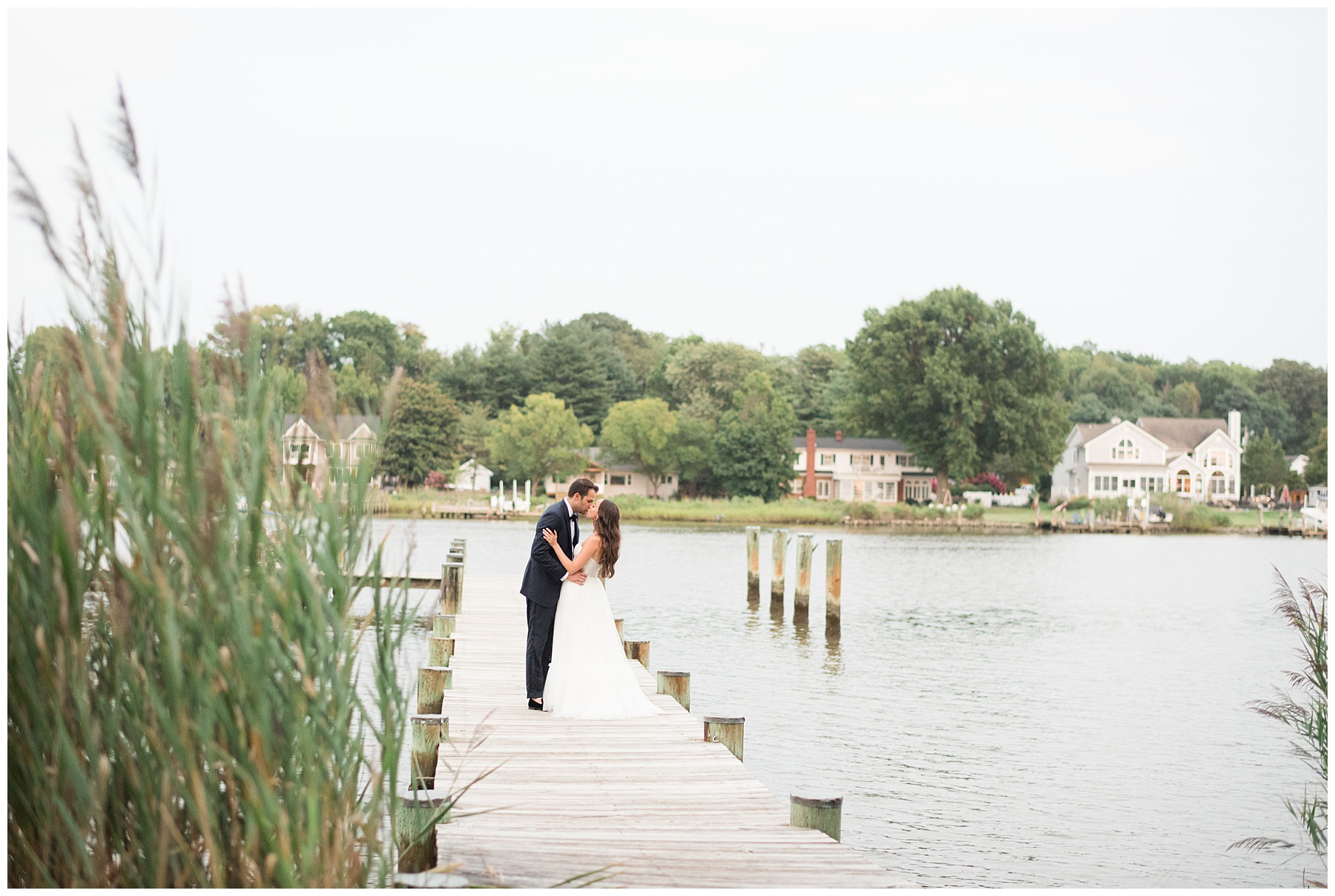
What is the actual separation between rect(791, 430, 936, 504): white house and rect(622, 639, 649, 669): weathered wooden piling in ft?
211

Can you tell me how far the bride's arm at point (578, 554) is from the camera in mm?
8953

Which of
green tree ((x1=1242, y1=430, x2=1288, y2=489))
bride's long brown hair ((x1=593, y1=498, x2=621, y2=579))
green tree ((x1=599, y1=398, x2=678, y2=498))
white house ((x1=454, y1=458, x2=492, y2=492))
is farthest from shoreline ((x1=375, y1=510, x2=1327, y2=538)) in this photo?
bride's long brown hair ((x1=593, y1=498, x2=621, y2=579))

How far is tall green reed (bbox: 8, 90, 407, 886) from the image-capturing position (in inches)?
135

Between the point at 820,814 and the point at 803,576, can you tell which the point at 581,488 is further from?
the point at 803,576

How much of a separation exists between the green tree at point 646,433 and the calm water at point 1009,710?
3330cm

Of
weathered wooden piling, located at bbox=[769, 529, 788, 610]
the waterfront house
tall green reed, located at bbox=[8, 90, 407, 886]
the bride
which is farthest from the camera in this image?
weathered wooden piling, located at bbox=[769, 529, 788, 610]

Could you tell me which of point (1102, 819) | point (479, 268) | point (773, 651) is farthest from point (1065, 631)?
point (479, 268)

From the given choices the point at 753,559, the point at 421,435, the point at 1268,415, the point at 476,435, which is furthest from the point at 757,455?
the point at 1268,415

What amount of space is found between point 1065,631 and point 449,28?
20.3m

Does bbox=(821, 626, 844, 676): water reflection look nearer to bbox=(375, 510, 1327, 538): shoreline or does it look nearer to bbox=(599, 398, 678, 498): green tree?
bbox=(375, 510, 1327, 538): shoreline

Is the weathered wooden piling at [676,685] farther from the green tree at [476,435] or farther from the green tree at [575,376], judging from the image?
the green tree at [575,376]

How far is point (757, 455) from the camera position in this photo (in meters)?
65.8

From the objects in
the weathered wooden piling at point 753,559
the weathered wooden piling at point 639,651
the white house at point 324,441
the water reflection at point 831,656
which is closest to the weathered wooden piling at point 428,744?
the white house at point 324,441

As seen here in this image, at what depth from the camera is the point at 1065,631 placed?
78.3 feet
